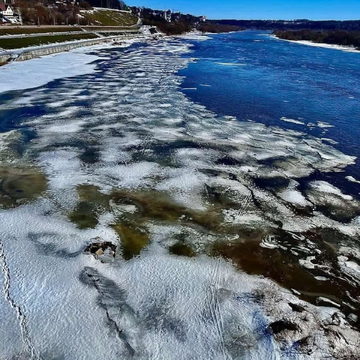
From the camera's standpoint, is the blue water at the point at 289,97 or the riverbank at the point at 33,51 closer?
the blue water at the point at 289,97

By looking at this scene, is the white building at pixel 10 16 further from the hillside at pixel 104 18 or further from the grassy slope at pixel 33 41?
the hillside at pixel 104 18

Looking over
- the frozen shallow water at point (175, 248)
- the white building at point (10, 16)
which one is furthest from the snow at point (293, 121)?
the white building at point (10, 16)

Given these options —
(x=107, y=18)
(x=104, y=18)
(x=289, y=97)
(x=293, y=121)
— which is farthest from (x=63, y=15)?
(x=293, y=121)

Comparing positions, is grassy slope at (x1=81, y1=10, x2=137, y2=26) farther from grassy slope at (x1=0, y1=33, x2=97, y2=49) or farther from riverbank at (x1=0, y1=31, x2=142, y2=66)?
riverbank at (x1=0, y1=31, x2=142, y2=66)

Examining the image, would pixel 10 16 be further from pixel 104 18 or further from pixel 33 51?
pixel 33 51

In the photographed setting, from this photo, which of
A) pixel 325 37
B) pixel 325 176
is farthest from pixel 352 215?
pixel 325 37

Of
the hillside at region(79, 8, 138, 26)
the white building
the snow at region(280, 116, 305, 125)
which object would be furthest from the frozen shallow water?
the hillside at region(79, 8, 138, 26)
